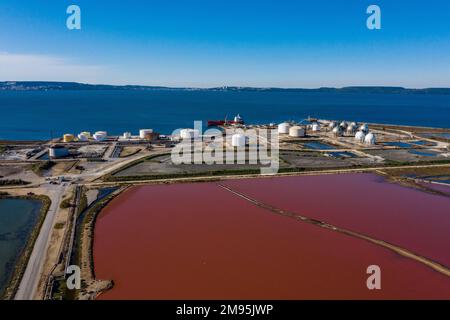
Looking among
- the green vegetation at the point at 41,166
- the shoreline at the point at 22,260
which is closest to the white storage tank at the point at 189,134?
the green vegetation at the point at 41,166

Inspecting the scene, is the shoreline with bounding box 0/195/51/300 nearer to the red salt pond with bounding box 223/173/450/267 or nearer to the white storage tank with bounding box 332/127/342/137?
the red salt pond with bounding box 223/173/450/267

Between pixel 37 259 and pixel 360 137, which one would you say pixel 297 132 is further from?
pixel 37 259

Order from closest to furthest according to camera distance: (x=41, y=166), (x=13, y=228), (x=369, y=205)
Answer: (x=13, y=228)
(x=369, y=205)
(x=41, y=166)

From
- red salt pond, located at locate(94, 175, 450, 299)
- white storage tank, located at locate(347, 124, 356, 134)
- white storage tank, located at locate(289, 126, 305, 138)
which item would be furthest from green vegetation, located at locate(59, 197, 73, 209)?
white storage tank, located at locate(347, 124, 356, 134)

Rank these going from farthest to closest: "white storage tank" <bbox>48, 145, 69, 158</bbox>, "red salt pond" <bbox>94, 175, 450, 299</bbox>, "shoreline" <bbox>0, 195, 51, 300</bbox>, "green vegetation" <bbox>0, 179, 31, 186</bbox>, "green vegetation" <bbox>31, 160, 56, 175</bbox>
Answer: "white storage tank" <bbox>48, 145, 69, 158</bbox>, "green vegetation" <bbox>31, 160, 56, 175</bbox>, "green vegetation" <bbox>0, 179, 31, 186</bbox>, "red salt pond" <bbox>94, 175, 450, 299</bbox>, "shoreline" <bbox>0, 195, 51, 300</bbox>

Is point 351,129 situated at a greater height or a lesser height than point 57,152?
greater

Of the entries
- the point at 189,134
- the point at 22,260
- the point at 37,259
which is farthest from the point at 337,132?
the point at 22,260

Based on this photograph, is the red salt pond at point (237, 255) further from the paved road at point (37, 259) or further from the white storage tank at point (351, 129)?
the white storage tank at point (351, 129)
